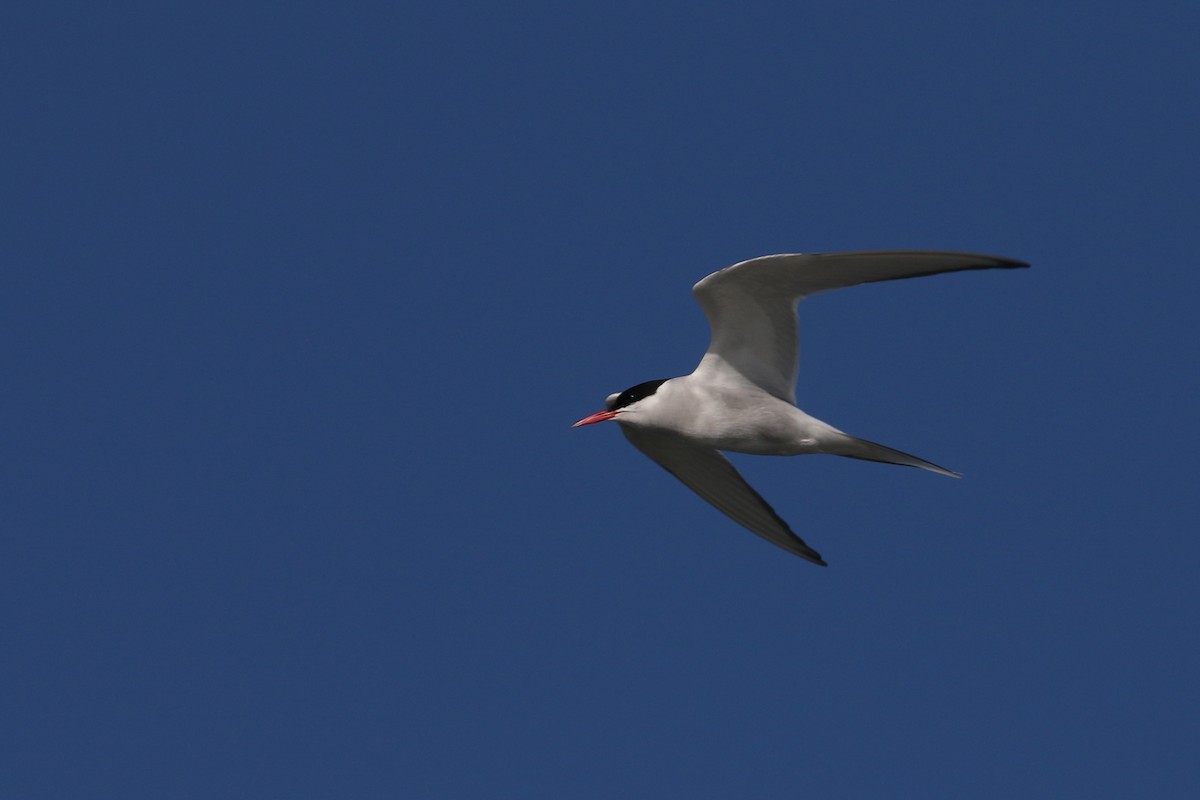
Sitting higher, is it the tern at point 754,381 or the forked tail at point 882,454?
the tern at point 754,381

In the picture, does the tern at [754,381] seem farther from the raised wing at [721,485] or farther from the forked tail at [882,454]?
the raised wing at [721,485]

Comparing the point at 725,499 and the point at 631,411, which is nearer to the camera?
the point at 631,411

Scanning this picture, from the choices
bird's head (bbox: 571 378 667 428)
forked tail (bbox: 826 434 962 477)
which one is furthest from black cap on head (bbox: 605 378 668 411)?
forked tail (bbox: 826 434 962 477)

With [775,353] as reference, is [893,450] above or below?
below

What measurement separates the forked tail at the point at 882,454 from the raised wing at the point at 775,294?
1.71 ft

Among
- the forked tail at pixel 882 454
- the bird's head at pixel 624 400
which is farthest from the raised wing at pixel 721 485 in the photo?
the forked tail at pixel 882 454

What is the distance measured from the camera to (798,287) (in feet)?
30.1

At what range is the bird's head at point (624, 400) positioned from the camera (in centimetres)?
992

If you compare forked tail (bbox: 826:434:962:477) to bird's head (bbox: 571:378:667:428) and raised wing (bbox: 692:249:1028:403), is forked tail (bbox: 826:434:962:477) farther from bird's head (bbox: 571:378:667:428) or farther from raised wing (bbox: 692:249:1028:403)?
bird's head (bbox: 571:378:667:428)

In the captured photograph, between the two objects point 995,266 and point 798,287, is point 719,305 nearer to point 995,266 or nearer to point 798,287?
Result: point 798,287

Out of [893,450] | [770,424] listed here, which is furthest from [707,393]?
[893,450]

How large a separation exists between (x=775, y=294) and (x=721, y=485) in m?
2.14

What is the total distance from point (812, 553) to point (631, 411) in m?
1.84

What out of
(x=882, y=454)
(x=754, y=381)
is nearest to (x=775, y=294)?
(x=754, y=381)
